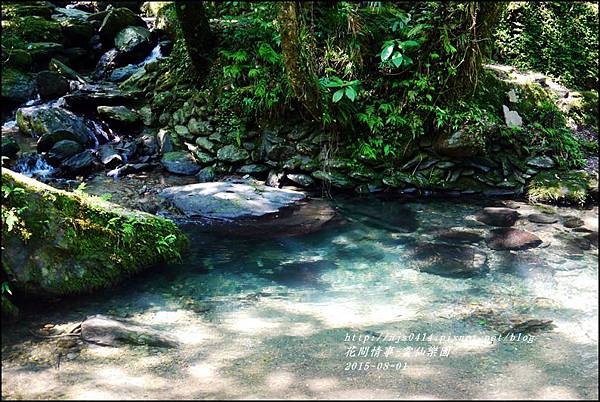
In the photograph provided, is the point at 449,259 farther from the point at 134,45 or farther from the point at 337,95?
the point at 134,45

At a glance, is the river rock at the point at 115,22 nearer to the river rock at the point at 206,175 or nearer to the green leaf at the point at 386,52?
the river rock at the point at 206,175

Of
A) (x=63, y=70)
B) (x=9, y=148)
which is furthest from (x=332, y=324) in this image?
(x=63, y=70)

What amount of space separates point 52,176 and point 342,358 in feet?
21.7

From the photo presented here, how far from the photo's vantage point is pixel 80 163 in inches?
339

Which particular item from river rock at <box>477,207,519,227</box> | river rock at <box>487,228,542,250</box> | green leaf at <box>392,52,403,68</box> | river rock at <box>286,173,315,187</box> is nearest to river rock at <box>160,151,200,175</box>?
river rock at <box>286,173,315,187</box>

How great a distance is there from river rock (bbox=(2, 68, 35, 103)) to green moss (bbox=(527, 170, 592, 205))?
9995 millimetres

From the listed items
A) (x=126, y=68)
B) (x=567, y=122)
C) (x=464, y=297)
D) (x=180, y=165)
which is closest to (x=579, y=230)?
(x=464, y=297)

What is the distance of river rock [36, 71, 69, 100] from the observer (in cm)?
1062

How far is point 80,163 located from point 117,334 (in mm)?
5577

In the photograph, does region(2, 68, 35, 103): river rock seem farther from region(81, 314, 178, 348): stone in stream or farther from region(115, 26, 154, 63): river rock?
region(81, 314, 178, 348): stone in stream

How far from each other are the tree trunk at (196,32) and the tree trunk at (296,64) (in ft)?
→ 7.85

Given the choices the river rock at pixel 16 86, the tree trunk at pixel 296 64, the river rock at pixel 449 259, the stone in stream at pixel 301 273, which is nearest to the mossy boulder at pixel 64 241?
the stone in stream at pixel 301 273

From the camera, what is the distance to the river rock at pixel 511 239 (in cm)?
595

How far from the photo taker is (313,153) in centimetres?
839
